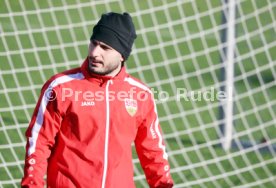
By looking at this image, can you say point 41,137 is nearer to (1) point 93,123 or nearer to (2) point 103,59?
(1) point 93,123

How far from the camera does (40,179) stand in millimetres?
4457

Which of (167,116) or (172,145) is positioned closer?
(172,145)

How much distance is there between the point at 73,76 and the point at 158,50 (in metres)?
6.22

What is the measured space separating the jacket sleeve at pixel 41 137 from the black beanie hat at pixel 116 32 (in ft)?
1.35

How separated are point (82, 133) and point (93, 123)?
8 centimetres

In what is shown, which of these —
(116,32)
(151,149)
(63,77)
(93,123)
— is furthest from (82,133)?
(116,32)

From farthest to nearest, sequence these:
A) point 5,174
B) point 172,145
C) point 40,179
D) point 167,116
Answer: point 167,116
point 172,145
point 5,174
point 40,179

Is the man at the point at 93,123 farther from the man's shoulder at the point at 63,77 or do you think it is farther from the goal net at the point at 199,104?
the goal net at the point at 199,104

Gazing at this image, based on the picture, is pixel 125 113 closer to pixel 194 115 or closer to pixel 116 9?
pixel 194 115

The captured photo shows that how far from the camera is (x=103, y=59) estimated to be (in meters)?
4.62

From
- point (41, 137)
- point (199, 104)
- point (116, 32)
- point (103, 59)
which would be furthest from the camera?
point (199, 104)

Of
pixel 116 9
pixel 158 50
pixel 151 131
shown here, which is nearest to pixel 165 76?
pixel 158 50

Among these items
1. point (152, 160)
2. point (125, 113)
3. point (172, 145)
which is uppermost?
point (125, 113)

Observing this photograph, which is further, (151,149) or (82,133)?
(151,149)
